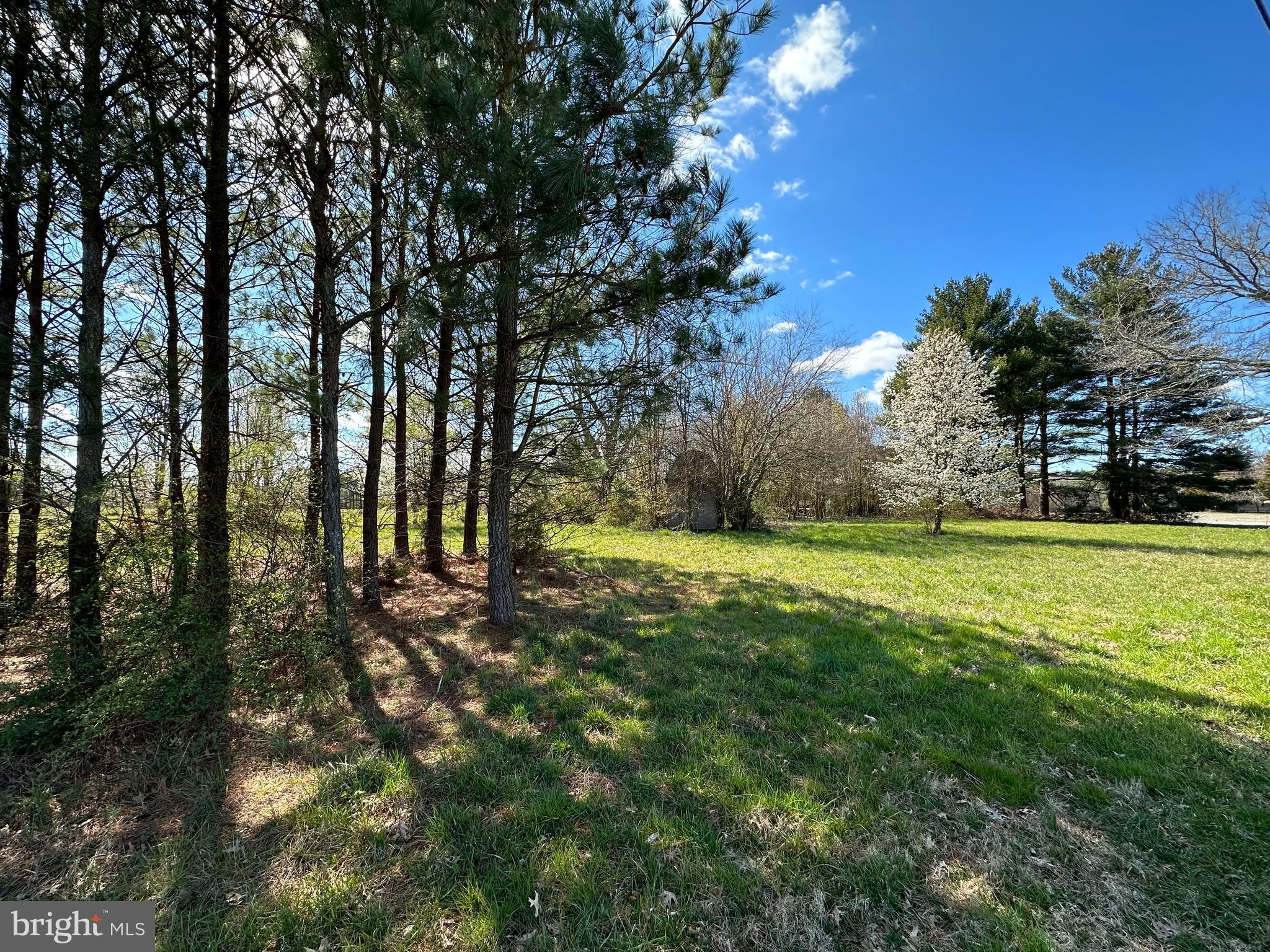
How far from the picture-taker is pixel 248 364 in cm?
342

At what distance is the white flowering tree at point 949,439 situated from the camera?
38.1 feet

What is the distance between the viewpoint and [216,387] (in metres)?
3.14

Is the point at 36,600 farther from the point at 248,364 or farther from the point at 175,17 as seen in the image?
the point at 175,17

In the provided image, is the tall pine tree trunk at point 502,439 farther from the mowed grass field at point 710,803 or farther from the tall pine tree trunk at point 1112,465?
the tall pine tree trunk at point 1112,465

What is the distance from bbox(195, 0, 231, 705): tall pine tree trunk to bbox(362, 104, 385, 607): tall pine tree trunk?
3.24 ft

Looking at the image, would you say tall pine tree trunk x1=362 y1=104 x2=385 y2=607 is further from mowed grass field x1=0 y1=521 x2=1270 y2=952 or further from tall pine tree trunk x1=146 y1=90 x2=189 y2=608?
tall pine tree trunk x1=146 y1=90 x2=189 y2=608

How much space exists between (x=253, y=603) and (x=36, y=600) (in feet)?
3.20

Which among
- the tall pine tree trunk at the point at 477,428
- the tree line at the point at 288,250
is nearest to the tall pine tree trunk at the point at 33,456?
the tree line at the point at 288,250

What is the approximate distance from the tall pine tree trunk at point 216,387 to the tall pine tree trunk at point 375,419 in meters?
0.99

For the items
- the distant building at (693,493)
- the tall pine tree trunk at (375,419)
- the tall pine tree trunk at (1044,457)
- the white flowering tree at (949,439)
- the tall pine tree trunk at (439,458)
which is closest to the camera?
the tall pine tree trunk at (375,419)

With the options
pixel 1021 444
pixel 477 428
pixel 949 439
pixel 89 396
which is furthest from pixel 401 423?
pixel 1021 444

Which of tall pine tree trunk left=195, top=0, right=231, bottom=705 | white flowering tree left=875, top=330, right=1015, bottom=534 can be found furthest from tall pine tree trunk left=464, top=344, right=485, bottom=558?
white flowering tree left=875, top=330, right=1015, bottom=534

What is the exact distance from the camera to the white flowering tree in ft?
38.1

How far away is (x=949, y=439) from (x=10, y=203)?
15.2 m
